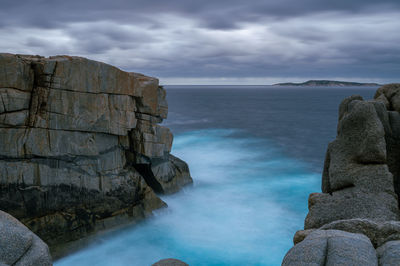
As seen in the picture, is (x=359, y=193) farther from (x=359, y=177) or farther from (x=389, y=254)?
(x=389, y=254)

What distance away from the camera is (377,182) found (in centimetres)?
891

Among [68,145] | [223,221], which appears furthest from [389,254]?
[68,145]

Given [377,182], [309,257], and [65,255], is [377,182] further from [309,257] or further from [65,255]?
[65,255]

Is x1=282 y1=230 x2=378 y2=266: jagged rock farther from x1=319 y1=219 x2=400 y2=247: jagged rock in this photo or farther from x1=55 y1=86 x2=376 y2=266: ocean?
x1=55 y1=86 x2=376 y2=266: ocean

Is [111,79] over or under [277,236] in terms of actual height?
over

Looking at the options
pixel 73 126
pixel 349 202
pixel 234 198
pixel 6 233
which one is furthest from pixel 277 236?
pixel 6 233

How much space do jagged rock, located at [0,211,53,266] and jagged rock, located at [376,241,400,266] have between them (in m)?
7.26

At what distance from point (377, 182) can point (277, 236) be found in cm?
921

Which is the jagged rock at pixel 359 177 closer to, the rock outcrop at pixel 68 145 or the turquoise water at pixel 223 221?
the turquoise water at pixel 223 221

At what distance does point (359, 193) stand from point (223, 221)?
1073 centimetres

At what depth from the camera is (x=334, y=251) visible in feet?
17.5

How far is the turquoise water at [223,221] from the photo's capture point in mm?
15344

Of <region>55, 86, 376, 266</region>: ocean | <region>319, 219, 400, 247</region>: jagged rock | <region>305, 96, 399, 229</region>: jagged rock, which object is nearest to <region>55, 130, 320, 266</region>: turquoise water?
<region>55, 86, 376, 266</region>: ocean

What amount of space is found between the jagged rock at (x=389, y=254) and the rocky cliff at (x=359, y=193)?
0.05ft
